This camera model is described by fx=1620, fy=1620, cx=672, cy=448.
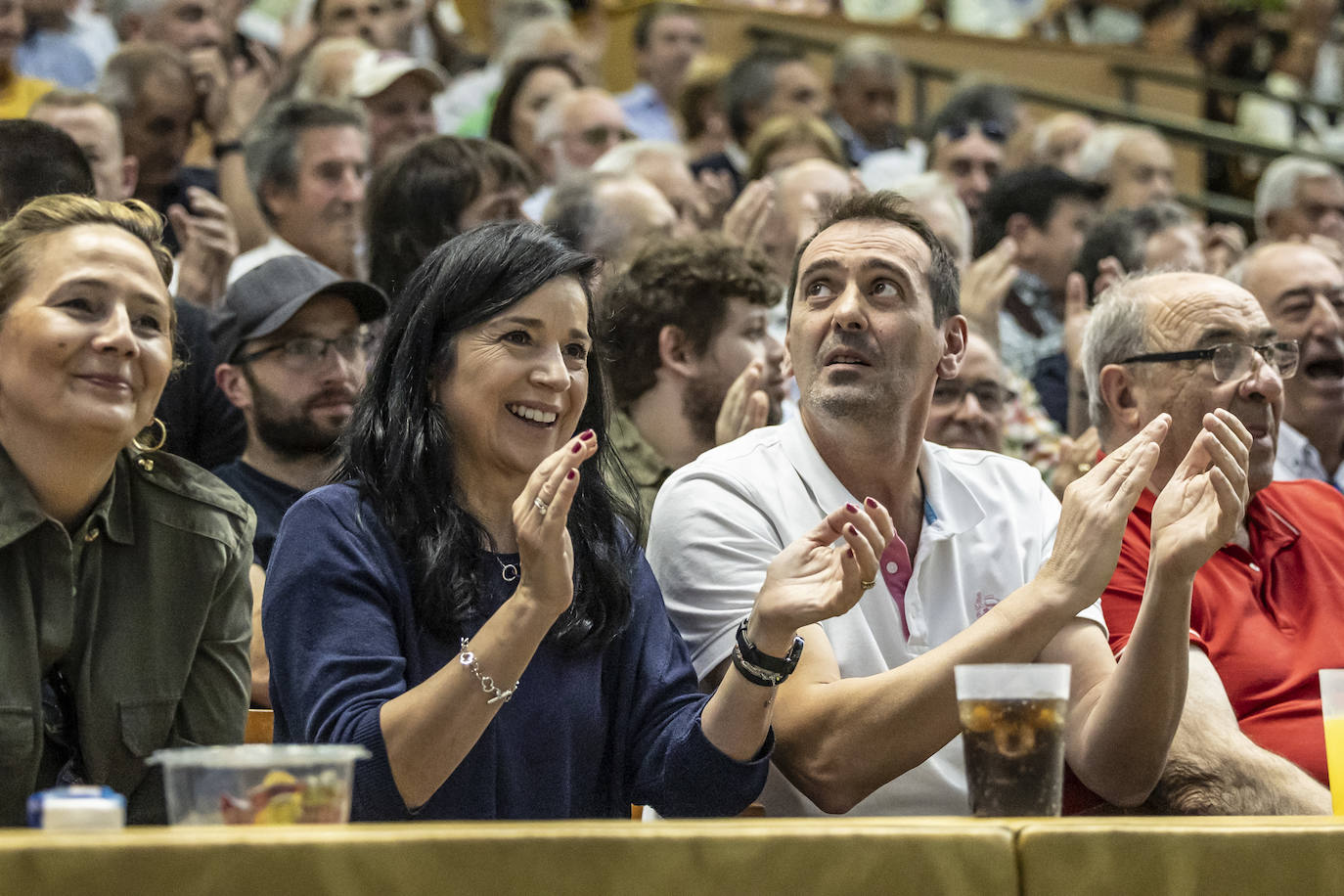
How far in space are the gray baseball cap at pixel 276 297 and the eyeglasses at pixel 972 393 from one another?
1.24 metres

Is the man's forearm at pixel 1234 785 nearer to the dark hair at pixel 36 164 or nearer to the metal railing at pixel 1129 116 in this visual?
the dark hair at pixel 36 164

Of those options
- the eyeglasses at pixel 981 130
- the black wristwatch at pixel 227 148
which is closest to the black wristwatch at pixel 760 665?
Answer: the black wristwatch at pixel 227 148

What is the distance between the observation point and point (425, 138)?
388 centimetres

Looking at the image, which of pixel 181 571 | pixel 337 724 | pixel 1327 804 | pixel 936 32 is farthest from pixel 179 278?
pixel 936 32

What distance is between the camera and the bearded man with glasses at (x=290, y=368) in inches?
117

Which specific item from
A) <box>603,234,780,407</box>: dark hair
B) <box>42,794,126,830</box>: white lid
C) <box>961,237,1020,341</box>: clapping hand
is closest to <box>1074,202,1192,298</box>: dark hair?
<box>961,237,1020,341</box>: clapping hand

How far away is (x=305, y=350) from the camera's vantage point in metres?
3.06

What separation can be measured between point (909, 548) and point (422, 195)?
1747 mm

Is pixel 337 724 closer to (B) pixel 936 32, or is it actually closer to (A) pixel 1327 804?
(A) pixel 1327 804

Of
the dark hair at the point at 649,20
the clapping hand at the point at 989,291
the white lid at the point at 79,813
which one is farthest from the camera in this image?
the dark hair at the point at 649,20

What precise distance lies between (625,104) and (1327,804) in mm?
5327

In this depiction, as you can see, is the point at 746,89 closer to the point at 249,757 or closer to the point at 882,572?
the point at 882,572

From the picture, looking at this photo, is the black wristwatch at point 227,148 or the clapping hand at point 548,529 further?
the black wristwatch at point 227,148

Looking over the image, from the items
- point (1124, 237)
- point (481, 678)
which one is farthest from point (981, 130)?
point (481, 678)
